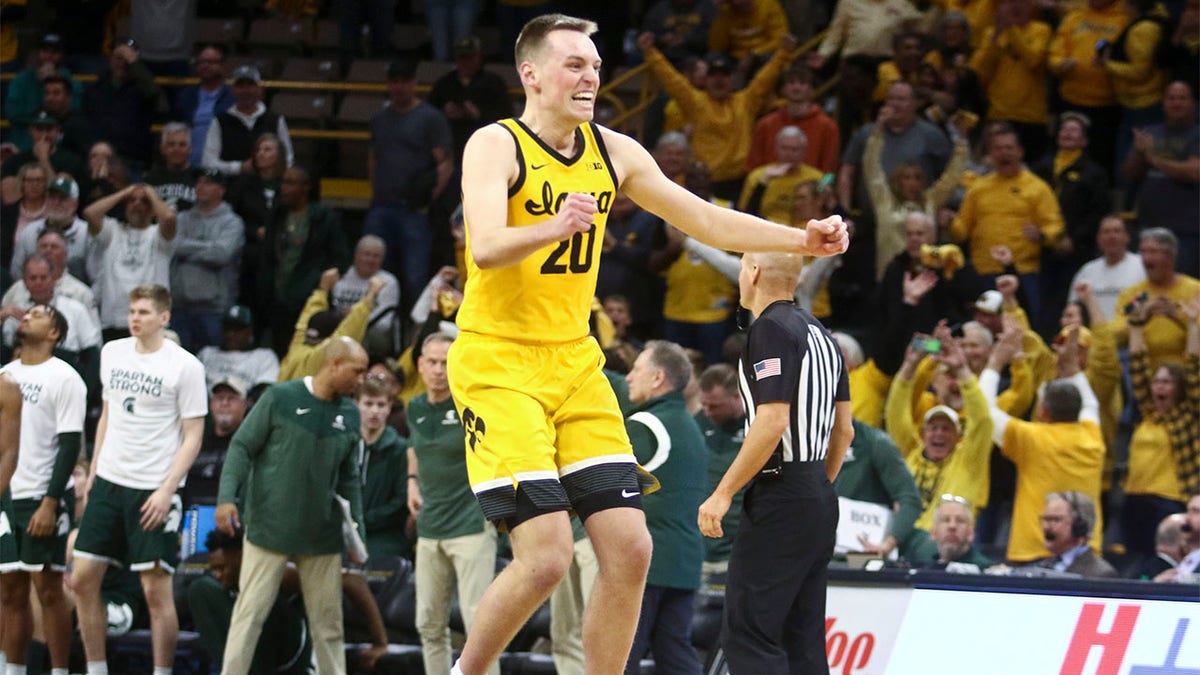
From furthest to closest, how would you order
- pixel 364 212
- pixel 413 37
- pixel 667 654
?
pixel 413 37 → pixel 364 212 → pixel 667 654

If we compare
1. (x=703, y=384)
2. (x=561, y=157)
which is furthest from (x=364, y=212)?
(x=561, y=157)

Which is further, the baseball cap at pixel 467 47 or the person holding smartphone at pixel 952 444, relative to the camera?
the baseball cap at pixel 467 47

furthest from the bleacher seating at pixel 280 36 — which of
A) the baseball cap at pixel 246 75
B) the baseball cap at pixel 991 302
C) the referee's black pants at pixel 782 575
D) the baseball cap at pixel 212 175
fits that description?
the referee's black pants at pixel 782 575

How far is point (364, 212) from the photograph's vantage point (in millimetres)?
16594

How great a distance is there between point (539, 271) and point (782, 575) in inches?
72.0

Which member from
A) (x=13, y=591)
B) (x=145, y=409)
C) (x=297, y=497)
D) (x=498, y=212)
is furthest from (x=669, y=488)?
(x=13, y=591)

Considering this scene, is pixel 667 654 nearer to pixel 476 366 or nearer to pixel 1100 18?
pixel 476 366

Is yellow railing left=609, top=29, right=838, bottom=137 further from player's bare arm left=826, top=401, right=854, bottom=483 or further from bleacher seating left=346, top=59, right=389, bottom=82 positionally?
player's bare arm left=826, top=401, right=854, bottom=483

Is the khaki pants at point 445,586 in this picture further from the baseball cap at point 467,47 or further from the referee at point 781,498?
the baseball cap at point 467,47

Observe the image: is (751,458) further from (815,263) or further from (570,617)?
(815,263)

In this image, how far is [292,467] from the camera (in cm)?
950

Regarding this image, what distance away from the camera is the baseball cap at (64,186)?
13.8 meters

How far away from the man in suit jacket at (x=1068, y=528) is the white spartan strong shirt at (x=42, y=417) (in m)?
5.73

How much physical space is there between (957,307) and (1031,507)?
227 cm
